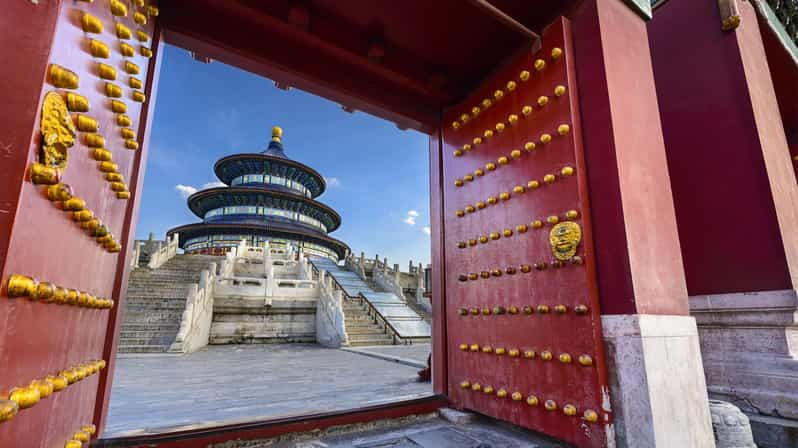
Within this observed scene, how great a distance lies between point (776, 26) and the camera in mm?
3562

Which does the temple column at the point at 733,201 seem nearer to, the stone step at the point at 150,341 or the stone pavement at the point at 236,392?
the stone pavement at the point at 236,392

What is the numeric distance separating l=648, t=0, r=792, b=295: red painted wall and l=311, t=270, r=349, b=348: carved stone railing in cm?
938

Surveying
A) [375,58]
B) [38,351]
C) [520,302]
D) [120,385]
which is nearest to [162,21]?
[375,58]

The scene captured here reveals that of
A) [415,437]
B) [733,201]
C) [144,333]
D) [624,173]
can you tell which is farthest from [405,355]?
[144,333]

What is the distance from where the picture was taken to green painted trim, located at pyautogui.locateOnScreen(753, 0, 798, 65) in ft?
10.9

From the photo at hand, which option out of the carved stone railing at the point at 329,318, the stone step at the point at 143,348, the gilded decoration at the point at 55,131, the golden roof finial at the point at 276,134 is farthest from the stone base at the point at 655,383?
the golden roof finial at the point at 276,134

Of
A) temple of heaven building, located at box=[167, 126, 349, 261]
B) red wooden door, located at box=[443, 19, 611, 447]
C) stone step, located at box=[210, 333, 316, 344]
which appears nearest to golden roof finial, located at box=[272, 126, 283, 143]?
temple of heaven building, located at box=[167, 126, 349, 261]

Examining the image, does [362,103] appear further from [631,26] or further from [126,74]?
[631,26]

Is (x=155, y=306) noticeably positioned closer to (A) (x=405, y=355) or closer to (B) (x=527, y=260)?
(A) (x=405, y=355)

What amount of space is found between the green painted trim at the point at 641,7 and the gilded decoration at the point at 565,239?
5.59 feet

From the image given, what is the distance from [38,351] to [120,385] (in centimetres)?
430

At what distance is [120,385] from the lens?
428cm

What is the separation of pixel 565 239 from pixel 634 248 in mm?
328

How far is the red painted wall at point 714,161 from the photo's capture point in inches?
97.5
